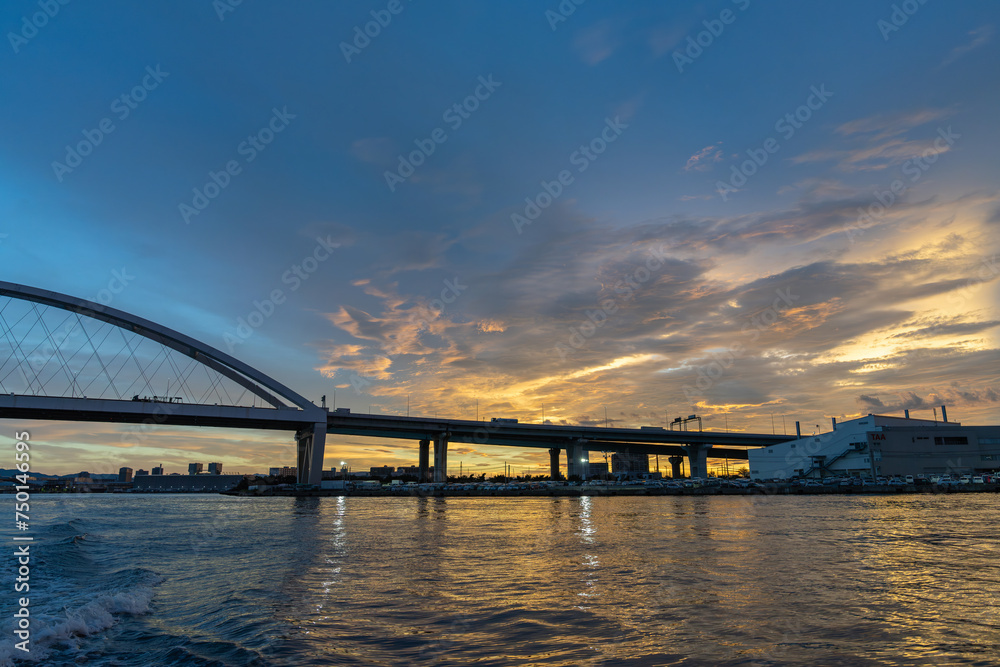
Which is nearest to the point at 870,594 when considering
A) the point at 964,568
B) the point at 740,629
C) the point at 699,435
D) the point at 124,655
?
the point at 740,629

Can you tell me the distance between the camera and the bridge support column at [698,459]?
14825 cm

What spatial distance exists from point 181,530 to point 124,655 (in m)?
34.3

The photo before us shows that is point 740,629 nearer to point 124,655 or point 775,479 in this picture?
point 124,655

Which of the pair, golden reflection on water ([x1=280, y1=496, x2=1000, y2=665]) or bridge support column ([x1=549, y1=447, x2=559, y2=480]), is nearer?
golden reflection on water ([x1=280, y1=496, x2=1000, y2=665])

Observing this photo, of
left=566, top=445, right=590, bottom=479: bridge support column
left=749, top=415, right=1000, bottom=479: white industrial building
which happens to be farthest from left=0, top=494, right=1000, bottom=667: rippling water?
left=566, top=445, right=590, bottom=479: bridge support column

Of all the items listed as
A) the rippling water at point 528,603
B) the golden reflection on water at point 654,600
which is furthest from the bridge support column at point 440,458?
the golden reflection on water at point 654,600

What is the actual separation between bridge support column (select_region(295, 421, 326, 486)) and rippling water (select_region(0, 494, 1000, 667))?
7824 centimetres

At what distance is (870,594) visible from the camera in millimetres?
14578

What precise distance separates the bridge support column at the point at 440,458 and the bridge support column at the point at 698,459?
69699mm

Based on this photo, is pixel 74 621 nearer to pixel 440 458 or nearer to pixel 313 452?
pixel 313 452

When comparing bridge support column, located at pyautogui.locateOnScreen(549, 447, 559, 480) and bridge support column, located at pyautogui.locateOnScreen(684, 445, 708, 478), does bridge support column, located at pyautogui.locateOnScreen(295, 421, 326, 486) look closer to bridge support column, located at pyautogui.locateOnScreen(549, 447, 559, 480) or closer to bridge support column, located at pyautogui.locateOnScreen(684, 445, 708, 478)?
bridge support column, located at pyautogui.locateOnScreen(549, 447, 559, 480)

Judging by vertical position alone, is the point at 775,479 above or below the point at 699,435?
below

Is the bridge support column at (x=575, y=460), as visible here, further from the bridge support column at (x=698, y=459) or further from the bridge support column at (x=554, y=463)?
the bridge support column at (x=698, y=459)

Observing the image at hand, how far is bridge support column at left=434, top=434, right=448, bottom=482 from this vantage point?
127688mm
